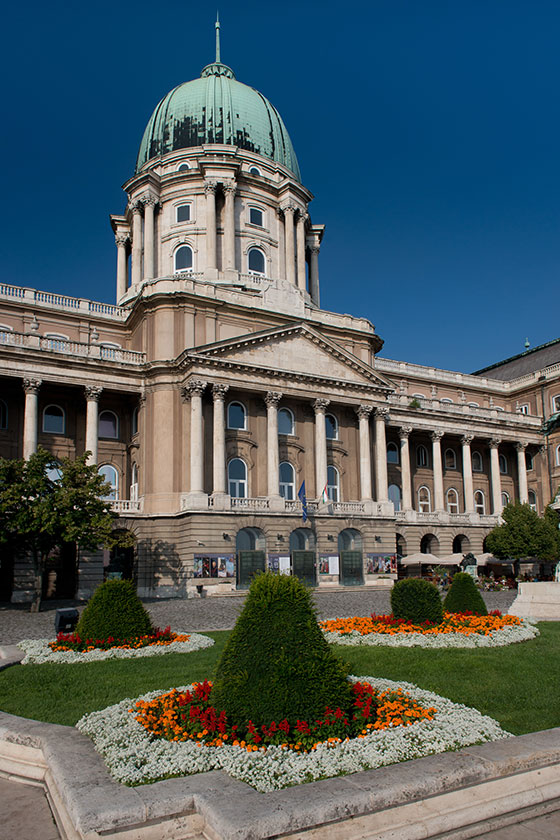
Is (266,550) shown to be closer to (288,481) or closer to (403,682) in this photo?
(288,481)

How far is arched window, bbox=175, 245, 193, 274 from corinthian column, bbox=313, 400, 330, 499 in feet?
63.7

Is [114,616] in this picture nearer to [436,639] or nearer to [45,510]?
[436,639]

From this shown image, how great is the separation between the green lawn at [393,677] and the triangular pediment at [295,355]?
31008mm

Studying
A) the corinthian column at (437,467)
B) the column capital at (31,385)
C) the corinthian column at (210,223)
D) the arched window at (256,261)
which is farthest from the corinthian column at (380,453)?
the column capital at (31,385)

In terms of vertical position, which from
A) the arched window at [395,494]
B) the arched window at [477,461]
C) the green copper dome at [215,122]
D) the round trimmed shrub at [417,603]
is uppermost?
the green copper dome at [215,122]

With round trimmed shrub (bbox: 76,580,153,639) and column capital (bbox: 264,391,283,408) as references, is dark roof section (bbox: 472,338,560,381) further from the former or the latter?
round trimmed shrub (bbox: 76,580,153,639)

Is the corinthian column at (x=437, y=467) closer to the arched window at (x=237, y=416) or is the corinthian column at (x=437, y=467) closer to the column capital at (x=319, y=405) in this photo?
the column capital at (x=319, y=405)

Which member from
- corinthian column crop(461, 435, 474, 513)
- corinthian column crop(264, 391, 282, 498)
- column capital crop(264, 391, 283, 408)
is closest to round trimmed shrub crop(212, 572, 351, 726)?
corinthian column crop(264, 391, 282, 498)

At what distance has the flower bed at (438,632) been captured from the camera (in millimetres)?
16905

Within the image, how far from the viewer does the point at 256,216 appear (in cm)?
6338

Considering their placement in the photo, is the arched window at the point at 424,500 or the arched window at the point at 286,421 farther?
the arched window at the point at 424,500

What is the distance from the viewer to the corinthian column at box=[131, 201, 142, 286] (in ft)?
200

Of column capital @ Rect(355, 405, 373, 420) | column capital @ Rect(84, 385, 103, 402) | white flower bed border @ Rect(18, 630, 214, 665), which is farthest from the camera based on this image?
column capital @ Rect(355, 405, 373, 420)

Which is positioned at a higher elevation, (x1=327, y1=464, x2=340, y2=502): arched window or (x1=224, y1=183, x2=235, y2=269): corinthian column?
(x1=224, y1=183, x2=235, y2=269): corinthian column
